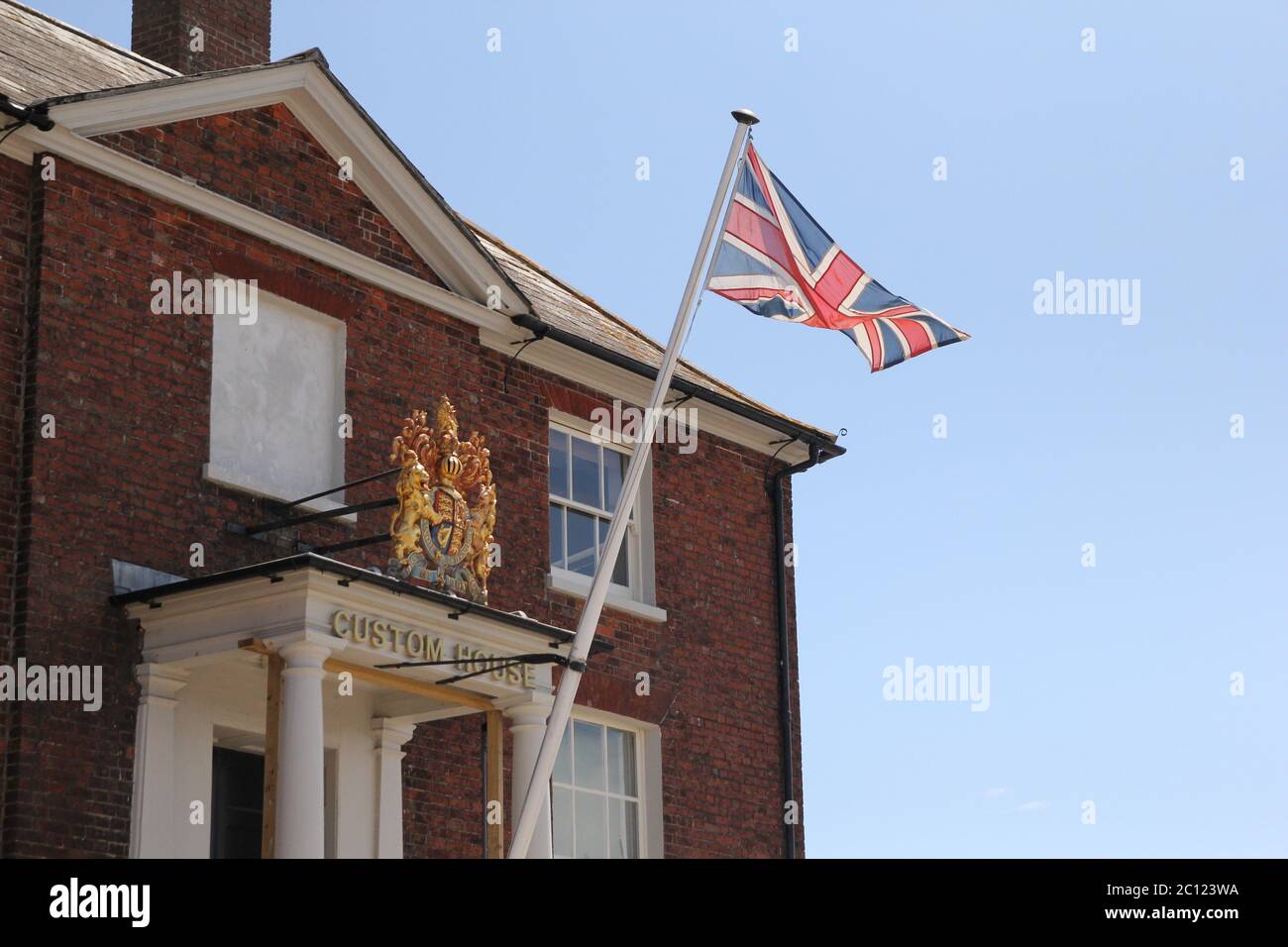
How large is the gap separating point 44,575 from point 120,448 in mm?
1173

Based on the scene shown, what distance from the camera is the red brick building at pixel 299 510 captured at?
1397cm

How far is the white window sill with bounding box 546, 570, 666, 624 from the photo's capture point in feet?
59.6

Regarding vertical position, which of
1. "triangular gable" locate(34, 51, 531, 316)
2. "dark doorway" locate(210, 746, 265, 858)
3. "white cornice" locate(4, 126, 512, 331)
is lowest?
"dark doorway" locate(210, 746, 265, 858)

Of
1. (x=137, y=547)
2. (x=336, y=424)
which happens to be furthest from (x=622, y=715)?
(x=137, y=547)

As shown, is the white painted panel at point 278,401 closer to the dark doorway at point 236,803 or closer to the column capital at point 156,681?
the column capital at point 156,681

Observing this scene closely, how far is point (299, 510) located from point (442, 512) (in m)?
1.51

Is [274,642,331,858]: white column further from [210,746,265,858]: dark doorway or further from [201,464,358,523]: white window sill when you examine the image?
[201,464,358,523]: white window sill

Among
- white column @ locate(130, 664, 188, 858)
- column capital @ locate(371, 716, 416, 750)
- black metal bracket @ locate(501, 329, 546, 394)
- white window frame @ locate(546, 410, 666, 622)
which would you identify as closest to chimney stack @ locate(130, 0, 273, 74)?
black metal bracket @ locate(501, 329, 546, 394)

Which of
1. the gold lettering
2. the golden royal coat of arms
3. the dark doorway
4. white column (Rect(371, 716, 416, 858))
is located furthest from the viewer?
white column (Rect(371, 716, 416, 858))

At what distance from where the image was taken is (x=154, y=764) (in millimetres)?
14242

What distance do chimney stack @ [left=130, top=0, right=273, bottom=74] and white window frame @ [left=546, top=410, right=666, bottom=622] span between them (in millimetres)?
4529

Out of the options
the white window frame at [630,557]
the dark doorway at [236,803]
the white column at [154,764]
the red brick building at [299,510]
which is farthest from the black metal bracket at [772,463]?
the white column at [154,764]

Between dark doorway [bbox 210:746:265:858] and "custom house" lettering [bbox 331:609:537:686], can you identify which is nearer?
"custom house" lettering [bbox 331:609:537:686]

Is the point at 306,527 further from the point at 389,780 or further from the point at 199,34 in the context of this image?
the point at 199,34
